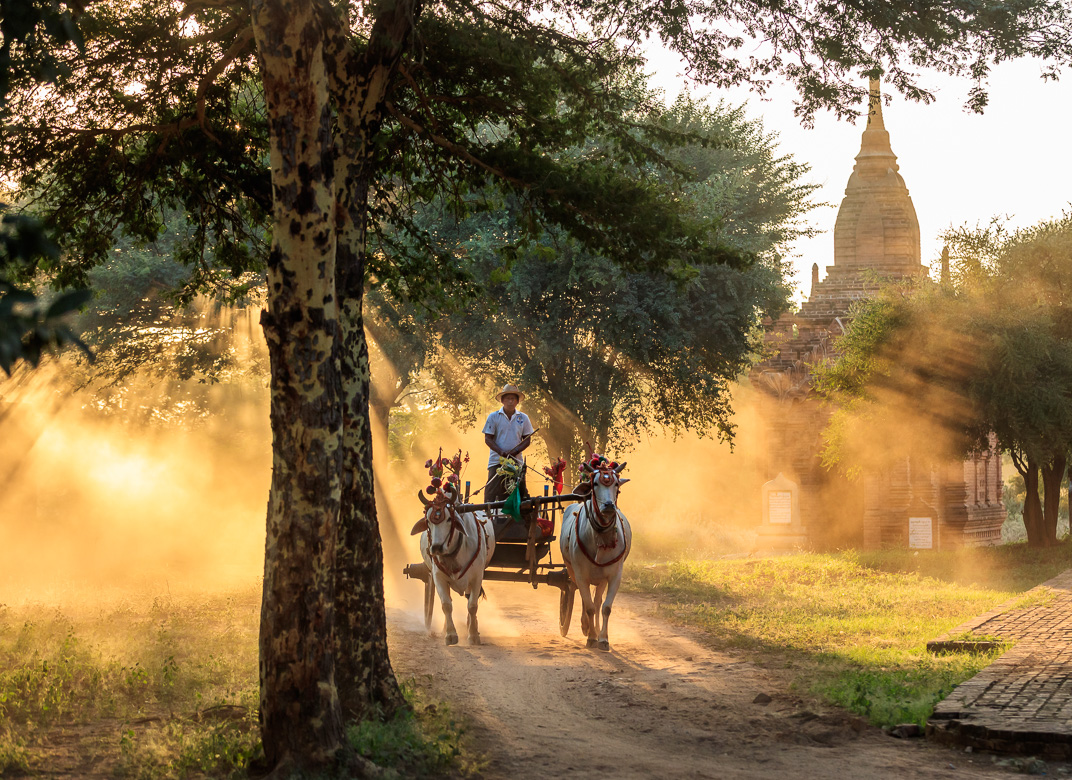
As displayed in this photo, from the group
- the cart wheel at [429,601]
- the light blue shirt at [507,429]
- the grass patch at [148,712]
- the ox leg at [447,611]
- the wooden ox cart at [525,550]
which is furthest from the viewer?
the cart wheel at [429,601]

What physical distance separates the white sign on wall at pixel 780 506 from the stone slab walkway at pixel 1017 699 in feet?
65.2

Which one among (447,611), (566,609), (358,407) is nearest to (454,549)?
(447,611)

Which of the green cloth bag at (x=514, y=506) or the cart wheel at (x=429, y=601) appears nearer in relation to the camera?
the green cloth bag at (x=514, y=506)

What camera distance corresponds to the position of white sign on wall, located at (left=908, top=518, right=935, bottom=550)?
105 ft

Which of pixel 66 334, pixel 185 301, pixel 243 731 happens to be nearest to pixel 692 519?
pixel 185 301

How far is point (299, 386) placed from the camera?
6.69 meters

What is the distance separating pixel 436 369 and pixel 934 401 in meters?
12.9

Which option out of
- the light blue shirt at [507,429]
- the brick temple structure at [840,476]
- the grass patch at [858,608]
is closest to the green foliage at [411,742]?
the grass patch at [858,608]

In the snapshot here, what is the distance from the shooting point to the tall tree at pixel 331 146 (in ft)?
22.0

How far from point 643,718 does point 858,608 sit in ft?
31.8

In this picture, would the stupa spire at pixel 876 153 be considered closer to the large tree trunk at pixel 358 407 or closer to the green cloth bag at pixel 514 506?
the green cloth bag at pixel 514 506

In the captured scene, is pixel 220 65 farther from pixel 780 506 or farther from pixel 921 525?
pixel 921 525

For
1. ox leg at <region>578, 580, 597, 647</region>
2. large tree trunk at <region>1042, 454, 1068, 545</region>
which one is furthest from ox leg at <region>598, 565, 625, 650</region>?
large tree trunk at <region>1042, 454, 1068, 545</region>

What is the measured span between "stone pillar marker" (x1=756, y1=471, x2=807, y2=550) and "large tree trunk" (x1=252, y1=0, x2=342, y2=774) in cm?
2817
